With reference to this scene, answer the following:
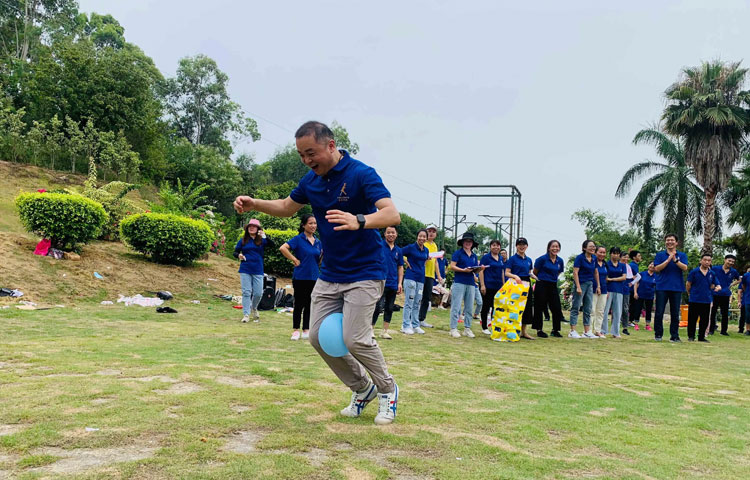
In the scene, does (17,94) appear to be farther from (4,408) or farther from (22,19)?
(4,408)

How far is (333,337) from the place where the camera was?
3.94 m

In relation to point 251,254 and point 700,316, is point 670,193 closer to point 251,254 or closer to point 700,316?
point 700,316

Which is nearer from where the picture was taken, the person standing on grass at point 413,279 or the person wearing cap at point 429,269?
the person standing on grass at point 413,279

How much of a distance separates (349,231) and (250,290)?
773 centimetres

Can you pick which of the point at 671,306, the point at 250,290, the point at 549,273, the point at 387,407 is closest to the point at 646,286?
the point at 671,306

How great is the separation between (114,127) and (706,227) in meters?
29.0

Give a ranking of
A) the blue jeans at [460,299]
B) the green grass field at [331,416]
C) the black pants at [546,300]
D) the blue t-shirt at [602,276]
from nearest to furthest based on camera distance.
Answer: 1. the green grass field at [331,416]
2. the blue jeans at [460,299]
3. the black pants at [546,300]
4. the blue t-shirt at [602,276]

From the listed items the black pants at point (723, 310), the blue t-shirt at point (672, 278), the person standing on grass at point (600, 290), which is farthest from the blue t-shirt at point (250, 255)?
the black pants at point (723, 310)

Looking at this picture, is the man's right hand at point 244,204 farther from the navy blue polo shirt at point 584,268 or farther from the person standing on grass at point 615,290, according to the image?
the person standing on grass at point 615,290

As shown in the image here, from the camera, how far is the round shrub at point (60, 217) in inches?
541

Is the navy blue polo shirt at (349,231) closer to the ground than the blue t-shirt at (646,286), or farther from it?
farther from it

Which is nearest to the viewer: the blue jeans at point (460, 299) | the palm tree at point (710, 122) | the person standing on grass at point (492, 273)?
the blue jeans at point (460, 299)

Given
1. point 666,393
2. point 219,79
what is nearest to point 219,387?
point 666,393

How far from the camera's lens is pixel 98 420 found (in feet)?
11.9
